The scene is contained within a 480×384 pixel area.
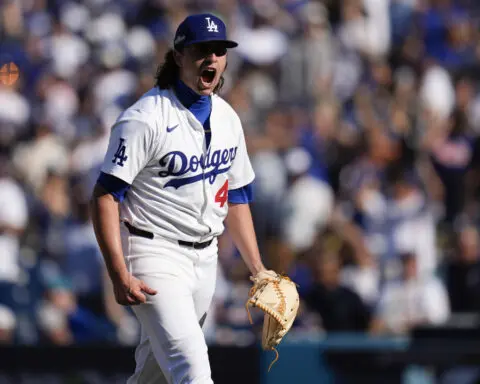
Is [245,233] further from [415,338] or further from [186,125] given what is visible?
[415,338]

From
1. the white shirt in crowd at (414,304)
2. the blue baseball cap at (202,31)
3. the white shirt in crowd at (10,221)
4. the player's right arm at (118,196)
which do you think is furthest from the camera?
the white shirt in crowd at (10,221)

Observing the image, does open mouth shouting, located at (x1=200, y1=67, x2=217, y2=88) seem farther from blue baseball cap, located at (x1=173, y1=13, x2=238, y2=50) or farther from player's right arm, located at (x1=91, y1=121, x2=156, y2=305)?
player's right arm, located at (x1=91, y1=121, x2=156, y2=305)

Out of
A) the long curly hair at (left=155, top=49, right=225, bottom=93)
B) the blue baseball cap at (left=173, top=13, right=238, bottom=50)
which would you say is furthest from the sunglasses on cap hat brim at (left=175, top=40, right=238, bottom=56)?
the long curly hair at (left=155, top=49, right=225, bottom=93)

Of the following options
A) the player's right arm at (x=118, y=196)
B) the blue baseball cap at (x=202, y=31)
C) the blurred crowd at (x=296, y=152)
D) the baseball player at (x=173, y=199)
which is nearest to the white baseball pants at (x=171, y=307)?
the baseball player at (x=173, y=199)

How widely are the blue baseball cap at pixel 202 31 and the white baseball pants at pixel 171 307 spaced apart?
3.13 feet

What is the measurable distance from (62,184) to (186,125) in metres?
5.99

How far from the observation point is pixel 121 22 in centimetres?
1423

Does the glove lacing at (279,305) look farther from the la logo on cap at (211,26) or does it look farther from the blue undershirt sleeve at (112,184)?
the la logo on cap at (211,26)

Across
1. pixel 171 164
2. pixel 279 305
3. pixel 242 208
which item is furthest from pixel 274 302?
pixel 171 164

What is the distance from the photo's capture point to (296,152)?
1091 centimetres

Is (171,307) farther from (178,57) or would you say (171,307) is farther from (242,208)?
(178,57)

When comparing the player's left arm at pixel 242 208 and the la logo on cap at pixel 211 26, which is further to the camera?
the player's left arm at pixel 242 208

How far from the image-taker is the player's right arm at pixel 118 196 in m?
4.75

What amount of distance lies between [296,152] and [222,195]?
224 inches
